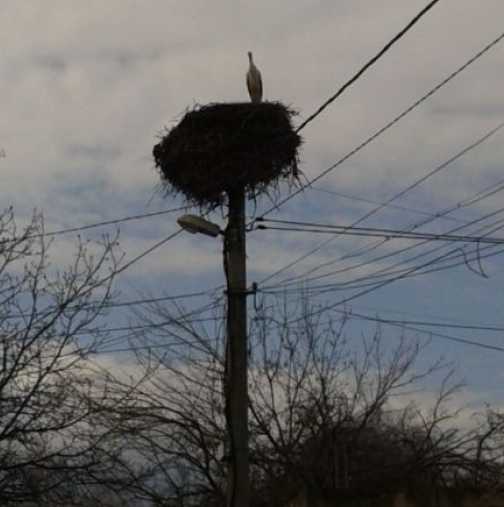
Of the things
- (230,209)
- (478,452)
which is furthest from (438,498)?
(478,452)

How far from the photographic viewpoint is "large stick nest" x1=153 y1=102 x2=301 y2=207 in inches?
413

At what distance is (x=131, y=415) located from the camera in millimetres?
14961

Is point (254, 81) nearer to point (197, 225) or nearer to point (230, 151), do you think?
point (230, 151)

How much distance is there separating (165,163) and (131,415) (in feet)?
16.3

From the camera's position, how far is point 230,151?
34.6 feet

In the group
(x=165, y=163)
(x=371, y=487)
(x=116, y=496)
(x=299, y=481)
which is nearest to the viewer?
(x=371, y=487)

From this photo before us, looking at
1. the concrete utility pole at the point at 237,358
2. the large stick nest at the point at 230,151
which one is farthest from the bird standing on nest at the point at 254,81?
the concrete utility pole at the point at 237,358

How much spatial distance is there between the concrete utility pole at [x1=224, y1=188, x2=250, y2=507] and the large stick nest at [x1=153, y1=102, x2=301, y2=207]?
32 centimetres

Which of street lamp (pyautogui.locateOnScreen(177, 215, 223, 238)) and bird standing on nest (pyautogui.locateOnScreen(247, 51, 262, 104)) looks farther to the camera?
bird standing on nest (pyautogui.locateOnScreen(247, 51, 262, 104))

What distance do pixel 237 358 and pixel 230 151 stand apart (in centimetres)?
205

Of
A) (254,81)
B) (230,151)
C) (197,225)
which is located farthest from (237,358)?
(254,81)

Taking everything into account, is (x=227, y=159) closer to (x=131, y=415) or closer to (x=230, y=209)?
(x=230, y=209)

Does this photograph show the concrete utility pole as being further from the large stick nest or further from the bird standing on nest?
the bird standing on nest

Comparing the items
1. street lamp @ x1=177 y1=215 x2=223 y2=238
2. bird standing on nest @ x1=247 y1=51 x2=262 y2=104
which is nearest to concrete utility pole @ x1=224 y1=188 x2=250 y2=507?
street lamp @ x1=177 y1=215 x2=223 y2=238
